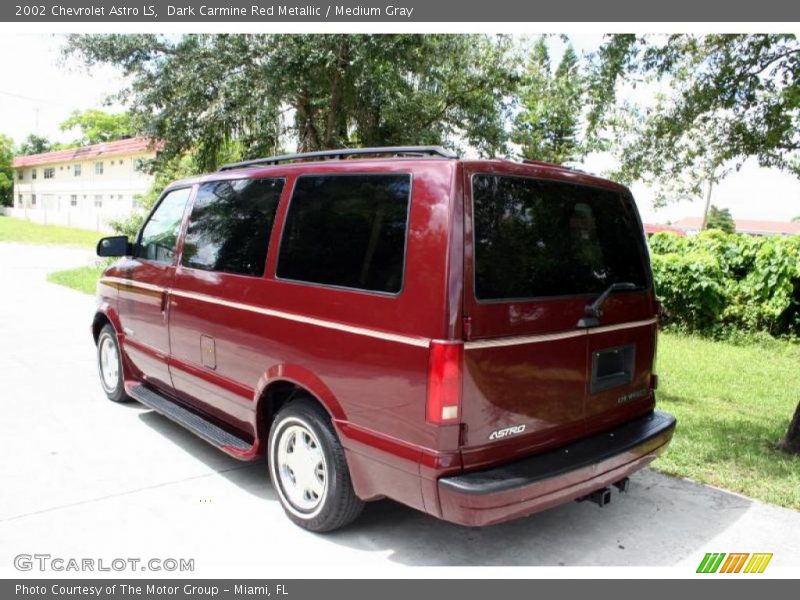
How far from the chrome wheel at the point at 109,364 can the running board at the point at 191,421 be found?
62cm

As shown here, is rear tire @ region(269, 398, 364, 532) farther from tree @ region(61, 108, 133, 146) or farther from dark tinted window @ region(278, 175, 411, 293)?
tree @ region(61, 108, 133, 146)

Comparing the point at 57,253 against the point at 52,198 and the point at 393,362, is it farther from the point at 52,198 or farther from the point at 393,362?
the point at 52,198

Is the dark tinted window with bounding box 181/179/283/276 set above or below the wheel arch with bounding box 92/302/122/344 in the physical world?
above

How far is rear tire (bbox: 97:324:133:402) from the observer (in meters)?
5.87

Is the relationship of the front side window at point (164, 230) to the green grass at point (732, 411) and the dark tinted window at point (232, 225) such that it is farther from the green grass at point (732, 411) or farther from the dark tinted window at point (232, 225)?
the green grass at point (732, 411)

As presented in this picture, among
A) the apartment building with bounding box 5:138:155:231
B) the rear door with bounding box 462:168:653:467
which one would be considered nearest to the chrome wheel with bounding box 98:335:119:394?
the rear door with bounding box 462:168:653:467

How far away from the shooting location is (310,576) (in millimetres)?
3221

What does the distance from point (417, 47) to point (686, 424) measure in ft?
27.6

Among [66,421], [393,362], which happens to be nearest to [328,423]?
[393,362]

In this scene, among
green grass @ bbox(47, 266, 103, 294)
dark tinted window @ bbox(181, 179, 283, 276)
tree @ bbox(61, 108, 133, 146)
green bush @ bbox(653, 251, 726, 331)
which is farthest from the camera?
tree @ bbox(61, 108, 133, 146)

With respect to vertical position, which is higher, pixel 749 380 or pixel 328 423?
pixel 328 423

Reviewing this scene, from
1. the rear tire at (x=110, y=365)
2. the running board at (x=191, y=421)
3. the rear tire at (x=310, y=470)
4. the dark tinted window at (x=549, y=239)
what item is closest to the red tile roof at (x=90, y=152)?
the rear tire at (x=110, y=365)

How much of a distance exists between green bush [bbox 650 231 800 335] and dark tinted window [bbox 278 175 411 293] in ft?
27.4

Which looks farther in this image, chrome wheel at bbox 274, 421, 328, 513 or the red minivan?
chrome wheel at bbox 274, 421, 328, 513
